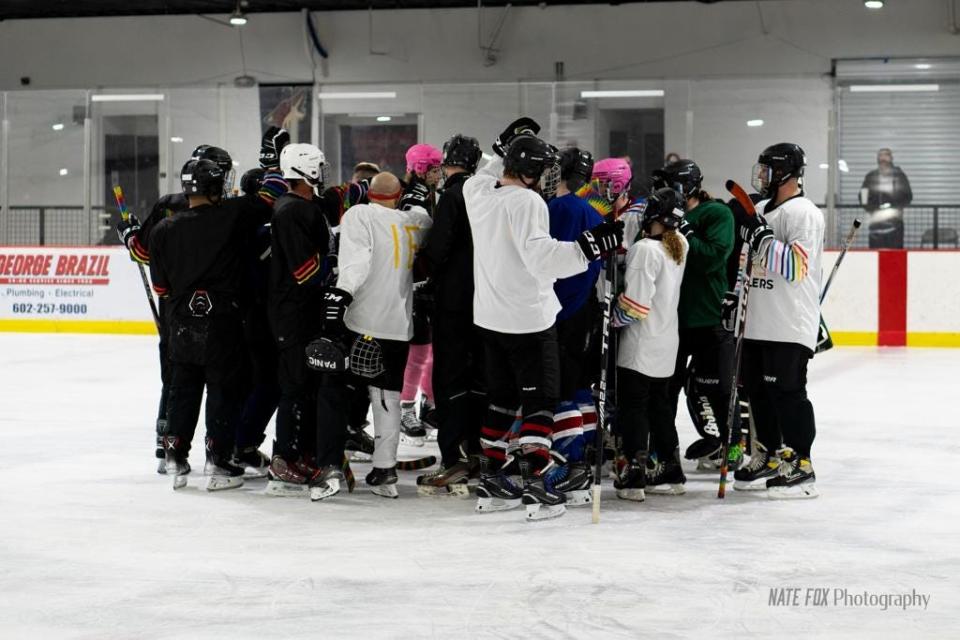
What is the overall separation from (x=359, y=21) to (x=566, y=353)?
13.5m

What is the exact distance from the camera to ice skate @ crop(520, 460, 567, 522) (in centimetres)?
449

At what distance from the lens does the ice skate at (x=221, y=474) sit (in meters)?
5.02

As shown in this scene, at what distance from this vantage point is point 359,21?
17.4 metres

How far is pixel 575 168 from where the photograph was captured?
4.94 meters

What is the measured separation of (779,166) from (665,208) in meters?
0.50

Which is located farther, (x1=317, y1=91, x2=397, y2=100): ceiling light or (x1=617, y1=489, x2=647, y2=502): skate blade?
(x1=317, y1=91, x2=397, y2=100): ceiling light

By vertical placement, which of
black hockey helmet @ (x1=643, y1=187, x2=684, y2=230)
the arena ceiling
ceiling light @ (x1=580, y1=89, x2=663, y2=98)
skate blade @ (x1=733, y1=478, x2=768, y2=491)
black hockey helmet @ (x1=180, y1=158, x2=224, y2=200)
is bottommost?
skate blade @ (x1=733, y1=478, x2=768, y2=491)

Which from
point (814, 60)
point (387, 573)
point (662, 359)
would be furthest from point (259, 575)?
point (814, 60)

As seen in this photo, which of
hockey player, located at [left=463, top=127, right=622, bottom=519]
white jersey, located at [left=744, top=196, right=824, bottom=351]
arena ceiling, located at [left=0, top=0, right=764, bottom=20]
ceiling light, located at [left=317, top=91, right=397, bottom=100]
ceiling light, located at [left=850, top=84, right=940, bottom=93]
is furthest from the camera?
arena ceiling, located at [left=0, top=0, right=764, bottom=20]

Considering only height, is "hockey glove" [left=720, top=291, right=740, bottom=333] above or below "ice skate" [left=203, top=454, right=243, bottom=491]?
above

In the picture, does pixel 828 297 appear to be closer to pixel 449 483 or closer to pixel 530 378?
pixel 449 483

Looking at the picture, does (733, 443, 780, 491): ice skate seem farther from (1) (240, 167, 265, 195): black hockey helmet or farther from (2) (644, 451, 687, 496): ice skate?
(1) (240, 167, 265, 195): black hockey helmet

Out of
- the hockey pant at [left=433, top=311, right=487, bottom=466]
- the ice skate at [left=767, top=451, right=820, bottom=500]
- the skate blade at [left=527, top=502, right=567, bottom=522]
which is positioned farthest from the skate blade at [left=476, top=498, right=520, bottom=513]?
the ice skate at [left=767, top=451, right=820, bottom=500]

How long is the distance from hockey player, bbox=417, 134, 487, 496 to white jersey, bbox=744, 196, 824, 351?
1.16m
